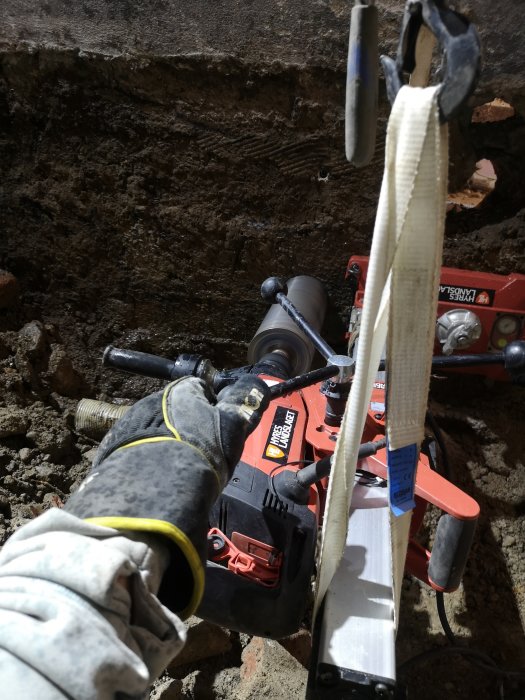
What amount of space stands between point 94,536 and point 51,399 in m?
1.27

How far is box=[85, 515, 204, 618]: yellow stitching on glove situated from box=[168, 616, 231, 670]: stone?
25.0 inches

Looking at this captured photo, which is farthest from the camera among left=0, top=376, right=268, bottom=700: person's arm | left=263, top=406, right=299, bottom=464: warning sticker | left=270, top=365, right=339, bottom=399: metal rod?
left=263, top=406, right=299, bottom=464: warning sticker

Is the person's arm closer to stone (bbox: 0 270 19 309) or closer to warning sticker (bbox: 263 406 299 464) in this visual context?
warning sticker (bbox: 263 406 299 464)

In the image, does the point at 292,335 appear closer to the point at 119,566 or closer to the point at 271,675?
the point at 271,675

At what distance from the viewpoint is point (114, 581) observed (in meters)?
0.41

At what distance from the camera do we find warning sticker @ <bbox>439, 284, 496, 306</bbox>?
1.21 meters

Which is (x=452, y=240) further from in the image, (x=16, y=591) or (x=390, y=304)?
(x=16, y=591)

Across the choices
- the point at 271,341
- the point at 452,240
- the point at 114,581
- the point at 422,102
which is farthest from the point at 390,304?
the point at 452,240

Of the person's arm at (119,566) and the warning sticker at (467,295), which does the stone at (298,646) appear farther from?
the warning sticker at (467,295)

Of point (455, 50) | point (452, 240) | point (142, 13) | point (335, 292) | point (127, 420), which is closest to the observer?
point (455, 50)

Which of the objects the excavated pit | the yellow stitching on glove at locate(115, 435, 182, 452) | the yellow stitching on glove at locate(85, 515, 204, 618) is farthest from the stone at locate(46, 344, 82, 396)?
the yellow stitching on glove at locate(85, 515, 204, 618)

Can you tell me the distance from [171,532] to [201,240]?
1164 millimetres

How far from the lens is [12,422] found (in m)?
1.44

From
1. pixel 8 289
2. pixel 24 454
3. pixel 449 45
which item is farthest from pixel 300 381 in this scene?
pixel 8 289
